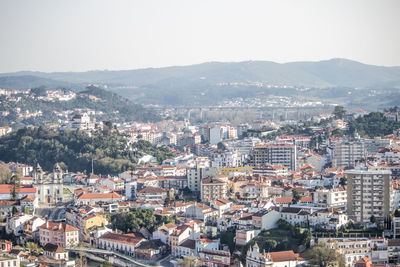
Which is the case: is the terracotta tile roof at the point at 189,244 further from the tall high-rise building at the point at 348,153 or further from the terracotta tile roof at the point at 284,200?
the tall high-rise building at the point at 348,153

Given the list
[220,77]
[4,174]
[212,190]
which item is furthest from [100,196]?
[220,77]

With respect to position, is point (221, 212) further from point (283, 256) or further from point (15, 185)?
point (15, 185)

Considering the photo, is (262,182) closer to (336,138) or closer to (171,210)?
(171,210)

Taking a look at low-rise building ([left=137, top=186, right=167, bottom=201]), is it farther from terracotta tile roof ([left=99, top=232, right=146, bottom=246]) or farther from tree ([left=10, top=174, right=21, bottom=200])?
tree ([left=10, top=174, right=21, bottom=200])

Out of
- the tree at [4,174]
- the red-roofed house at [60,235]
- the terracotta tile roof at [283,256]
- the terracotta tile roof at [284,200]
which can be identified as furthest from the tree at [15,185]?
the terracotta tile roof at [283,256]

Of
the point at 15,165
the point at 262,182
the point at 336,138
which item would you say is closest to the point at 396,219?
the point at 262,182

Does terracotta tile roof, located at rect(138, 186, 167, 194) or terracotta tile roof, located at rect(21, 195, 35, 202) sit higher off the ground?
terracotta tile roof, located at rect(138, 186, 167, 194)

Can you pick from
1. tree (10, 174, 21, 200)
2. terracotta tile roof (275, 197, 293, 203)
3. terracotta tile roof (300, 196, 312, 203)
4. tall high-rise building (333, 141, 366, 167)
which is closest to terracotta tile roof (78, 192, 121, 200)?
tree (10, 174, 21, 200)
